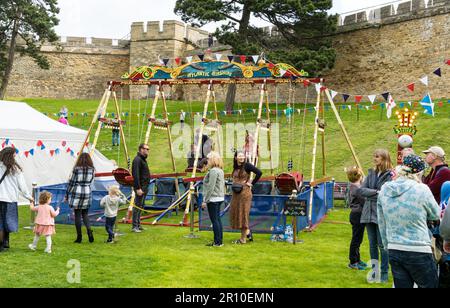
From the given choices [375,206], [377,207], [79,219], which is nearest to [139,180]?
[79,219]

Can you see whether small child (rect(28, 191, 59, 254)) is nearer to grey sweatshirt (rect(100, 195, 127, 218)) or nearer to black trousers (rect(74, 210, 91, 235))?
black trousers (rect(74, 210, 91, 235))

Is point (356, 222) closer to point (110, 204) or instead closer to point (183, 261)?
point (183, 261)

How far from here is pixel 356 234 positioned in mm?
6840

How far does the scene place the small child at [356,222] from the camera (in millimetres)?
6785

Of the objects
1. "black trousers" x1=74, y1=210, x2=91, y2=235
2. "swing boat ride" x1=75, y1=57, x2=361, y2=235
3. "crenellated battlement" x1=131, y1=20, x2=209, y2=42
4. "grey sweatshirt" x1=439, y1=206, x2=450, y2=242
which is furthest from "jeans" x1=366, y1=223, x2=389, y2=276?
"crenellated battlement" x1=131, y1=20, x2=209, y2=42

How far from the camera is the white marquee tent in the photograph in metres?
12.8

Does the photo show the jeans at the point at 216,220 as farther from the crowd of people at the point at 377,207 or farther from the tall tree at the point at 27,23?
the tall tree at the point at 27,23

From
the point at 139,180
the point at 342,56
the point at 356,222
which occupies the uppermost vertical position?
the point at 342,56

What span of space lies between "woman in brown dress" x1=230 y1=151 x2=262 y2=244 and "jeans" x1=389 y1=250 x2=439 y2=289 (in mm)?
4420

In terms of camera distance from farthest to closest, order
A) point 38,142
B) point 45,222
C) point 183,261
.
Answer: point 38,142, point 45,222, point 183,261

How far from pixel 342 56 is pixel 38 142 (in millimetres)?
21425

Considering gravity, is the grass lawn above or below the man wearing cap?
below
